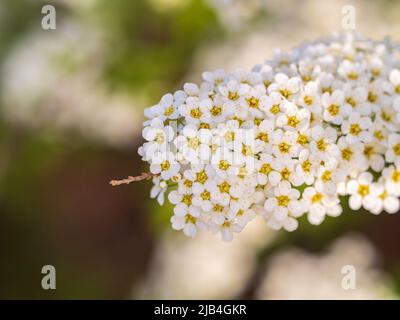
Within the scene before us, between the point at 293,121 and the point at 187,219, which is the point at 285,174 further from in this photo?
the point at 187,219

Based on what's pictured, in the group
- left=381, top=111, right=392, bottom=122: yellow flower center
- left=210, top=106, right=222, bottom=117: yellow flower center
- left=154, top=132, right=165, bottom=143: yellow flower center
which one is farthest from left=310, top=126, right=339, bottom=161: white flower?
left=154, top=132, right=165, bottom=143: yellow flower center

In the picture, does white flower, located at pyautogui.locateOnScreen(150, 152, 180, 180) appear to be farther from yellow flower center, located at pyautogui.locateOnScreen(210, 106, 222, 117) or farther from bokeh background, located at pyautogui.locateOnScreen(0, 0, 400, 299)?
bokeh background, located at pyautogui.locateOnScreen(0, 0, 400, 299)

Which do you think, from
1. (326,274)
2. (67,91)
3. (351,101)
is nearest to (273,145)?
(351,101)

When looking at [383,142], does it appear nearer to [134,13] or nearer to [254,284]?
[254,284]

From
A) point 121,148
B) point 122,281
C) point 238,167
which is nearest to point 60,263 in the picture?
point 122,281

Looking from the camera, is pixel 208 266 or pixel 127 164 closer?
pixel 208 266
